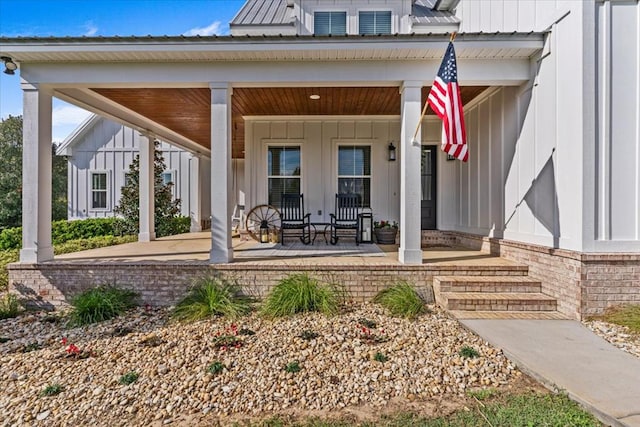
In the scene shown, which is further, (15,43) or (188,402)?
(15,43)

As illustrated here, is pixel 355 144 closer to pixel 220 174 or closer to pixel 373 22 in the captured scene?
pixel 373 22

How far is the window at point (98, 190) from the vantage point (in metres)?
13.2

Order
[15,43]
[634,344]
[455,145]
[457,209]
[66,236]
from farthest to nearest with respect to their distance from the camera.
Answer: [66,236] → [457,209] → [15,43] → [455,145] → [634,344]

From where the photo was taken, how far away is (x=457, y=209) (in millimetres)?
7594

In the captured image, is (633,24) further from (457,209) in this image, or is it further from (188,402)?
(188,402)

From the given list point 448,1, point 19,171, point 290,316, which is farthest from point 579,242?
point 19,171

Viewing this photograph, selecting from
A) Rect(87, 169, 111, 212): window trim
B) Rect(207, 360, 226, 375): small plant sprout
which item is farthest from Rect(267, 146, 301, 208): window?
Rect(87, 169, 111, 212): window trim

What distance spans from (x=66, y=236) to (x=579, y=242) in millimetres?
12307

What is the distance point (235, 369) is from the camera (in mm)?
3041

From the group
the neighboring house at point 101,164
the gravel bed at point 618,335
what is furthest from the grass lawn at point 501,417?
the neighboring house at point 101,164

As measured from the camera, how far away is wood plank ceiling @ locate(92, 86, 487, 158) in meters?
6.03

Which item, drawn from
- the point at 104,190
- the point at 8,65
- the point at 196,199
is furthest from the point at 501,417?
the point at 104,190

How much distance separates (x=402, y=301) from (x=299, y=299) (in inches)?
48.4

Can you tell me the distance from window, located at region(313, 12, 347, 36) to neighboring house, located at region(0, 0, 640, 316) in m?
2.23
